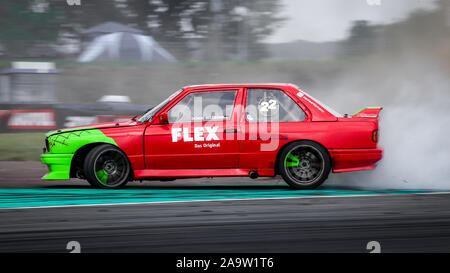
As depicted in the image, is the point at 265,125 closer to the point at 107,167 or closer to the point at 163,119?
the point at 163,119

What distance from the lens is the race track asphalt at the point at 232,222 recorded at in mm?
4410

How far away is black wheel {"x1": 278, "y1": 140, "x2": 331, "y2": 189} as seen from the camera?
716 cm

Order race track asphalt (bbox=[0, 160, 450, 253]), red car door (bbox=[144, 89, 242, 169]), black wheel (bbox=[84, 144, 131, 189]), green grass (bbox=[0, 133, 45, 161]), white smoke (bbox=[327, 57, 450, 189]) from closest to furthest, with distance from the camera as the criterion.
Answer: race track asphalt (bbox=[0, 160, 450, 253]) < red car door (bbox=[144, 89, 242, 169]) < black wheel (bbox=[84, 144, 131, 189]) < white smoke (bbox=[327, 57, 450, 189]) < green grass (bbox=[0, 133, 45, 161])

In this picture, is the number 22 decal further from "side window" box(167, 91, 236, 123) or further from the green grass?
the green grass

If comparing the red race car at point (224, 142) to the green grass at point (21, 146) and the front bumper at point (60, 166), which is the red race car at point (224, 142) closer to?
the front bumper at point (60, 166)

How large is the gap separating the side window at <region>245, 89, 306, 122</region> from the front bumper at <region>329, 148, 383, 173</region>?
2.11 feet

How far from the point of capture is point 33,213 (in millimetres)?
5684

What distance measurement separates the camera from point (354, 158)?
23.7 ft

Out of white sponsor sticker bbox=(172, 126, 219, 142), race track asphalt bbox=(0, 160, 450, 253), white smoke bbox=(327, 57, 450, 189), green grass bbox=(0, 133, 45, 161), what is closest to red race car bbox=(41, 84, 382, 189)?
white sponsor sticker bbox=(172, 126, 219, 142)

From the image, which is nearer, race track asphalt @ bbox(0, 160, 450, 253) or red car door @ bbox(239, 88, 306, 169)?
race track asphalt @ bbox(0, 160, 450, 253)

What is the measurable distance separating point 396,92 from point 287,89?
6.28 m

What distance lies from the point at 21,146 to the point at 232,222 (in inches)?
319

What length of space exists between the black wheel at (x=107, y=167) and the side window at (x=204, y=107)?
2.67 feet

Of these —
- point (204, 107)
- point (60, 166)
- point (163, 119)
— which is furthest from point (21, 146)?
point (204, 107)
